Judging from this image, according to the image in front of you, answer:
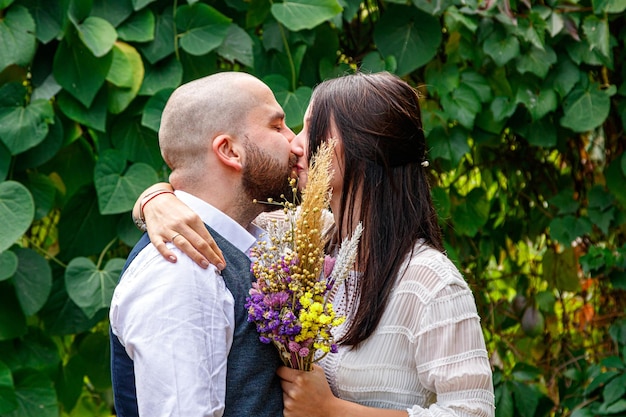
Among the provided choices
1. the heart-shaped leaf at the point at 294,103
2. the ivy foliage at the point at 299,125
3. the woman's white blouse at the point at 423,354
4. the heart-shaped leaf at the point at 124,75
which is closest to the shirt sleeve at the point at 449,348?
the woman's white blouse at the point at 423,354

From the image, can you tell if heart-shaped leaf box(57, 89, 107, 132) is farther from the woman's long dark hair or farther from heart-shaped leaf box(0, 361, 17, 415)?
the woman's long dark hair

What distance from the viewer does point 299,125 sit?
2586 millimetres

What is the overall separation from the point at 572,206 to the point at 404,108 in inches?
52.4

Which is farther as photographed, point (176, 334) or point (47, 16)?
point (47, 16)

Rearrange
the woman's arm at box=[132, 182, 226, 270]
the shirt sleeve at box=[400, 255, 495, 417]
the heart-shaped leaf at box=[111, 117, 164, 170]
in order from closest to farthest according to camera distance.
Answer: the woman's arm at box=[132, 182, 226, 270], the shirt sleeve at box=[400, 255, 495, 417], the heart-shaped leaf at box=[111, 117, 164, 170]

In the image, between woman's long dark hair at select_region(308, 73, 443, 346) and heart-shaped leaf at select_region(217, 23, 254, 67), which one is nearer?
woman's long dark hair at select_region(308, 73, 443, 346)

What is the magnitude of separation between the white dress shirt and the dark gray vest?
3 cm

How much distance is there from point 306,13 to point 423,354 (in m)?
1.25

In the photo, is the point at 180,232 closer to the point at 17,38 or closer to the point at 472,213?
the point at 17,38

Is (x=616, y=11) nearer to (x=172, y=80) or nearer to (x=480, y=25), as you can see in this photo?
(x=480, y=25)

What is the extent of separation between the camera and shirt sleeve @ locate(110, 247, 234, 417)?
1.45 m

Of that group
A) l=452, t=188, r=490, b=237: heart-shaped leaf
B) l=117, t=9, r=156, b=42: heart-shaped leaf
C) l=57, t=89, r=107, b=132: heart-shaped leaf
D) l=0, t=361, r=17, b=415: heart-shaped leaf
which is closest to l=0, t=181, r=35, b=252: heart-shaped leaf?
l=57, t=89, r=107, b=132: heart-shaped leaf

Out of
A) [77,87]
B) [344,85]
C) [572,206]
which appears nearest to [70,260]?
[77,87]

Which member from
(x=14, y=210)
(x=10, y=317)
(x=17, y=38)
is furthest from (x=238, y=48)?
(x=10, y=317)
